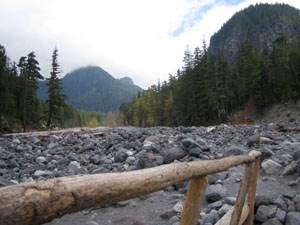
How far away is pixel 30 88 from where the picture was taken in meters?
30.0

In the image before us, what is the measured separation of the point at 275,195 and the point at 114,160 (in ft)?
14.3

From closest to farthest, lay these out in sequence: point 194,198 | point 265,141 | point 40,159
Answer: point 194,198 → point 40,159 → point 265,141

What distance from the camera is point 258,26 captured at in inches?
4683

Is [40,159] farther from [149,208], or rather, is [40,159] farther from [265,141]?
[265,141]

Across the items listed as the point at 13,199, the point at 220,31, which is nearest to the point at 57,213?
the point at 13,199

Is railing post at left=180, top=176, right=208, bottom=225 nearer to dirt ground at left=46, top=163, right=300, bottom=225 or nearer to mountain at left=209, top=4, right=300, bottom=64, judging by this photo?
dirt ground at left=46, top=163, right=300, bottom=225

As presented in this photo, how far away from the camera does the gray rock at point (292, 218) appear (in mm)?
2410

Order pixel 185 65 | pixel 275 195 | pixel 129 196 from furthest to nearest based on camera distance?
pixel 185 65 → pixel 275 195 → pixel 129 196

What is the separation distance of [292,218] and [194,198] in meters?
1.73

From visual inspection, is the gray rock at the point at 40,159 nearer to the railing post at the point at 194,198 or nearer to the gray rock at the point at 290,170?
the railing post at the point at 194,198

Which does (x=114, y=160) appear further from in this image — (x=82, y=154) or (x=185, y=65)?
(x=185, y=65)

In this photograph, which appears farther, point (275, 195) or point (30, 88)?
point (30, 88)

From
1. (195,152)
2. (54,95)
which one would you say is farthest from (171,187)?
(54,95)

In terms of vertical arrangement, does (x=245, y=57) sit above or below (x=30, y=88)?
above
